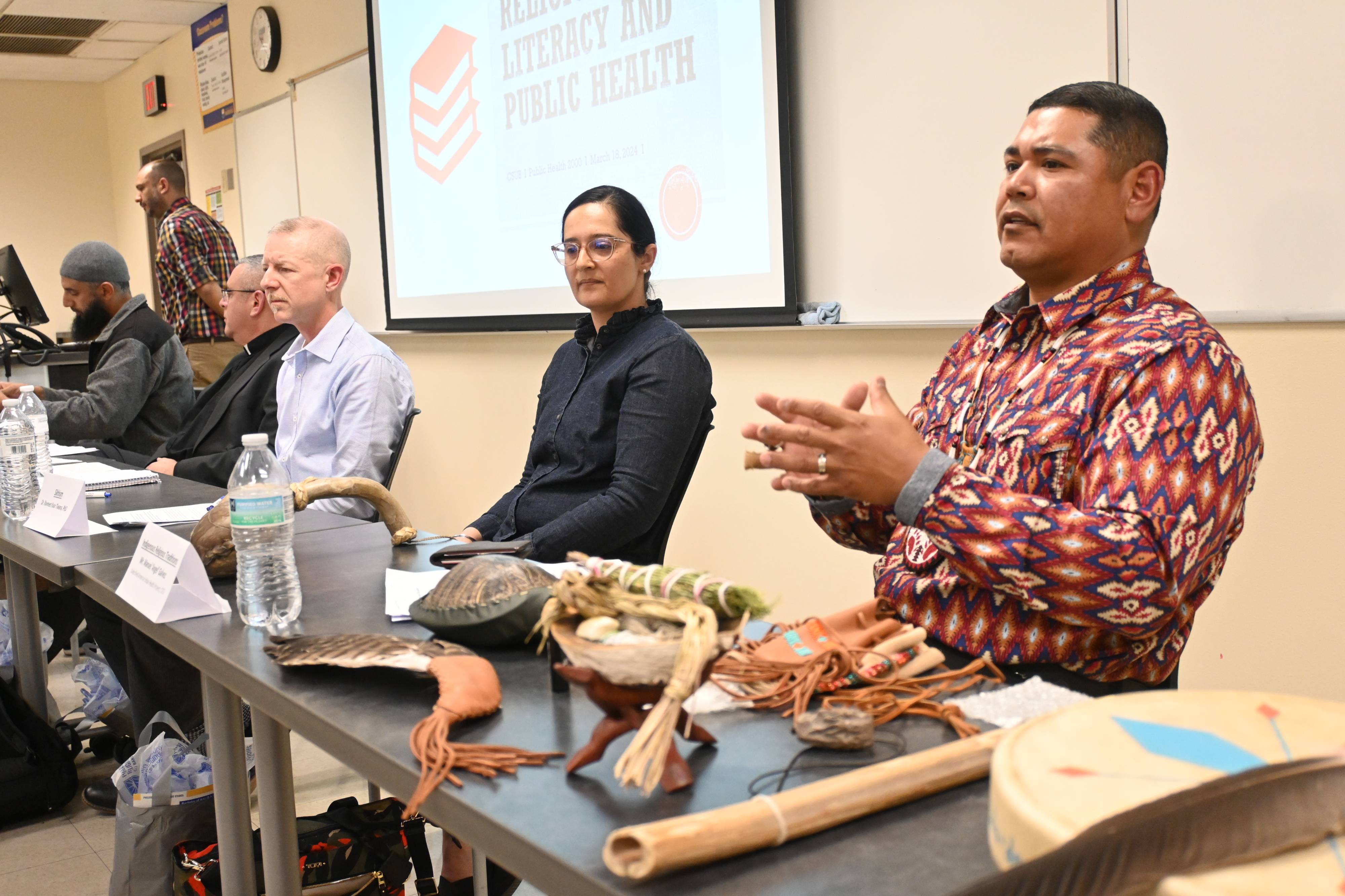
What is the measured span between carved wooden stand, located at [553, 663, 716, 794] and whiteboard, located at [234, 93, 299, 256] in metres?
5.12

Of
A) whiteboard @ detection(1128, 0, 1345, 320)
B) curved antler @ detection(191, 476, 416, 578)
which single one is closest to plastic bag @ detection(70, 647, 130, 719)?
curved antler @ detection(191, 476, 416, 578)

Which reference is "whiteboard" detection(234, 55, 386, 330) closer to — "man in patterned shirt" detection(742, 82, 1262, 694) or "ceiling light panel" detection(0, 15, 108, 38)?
"ceiling light panel" detection(0, 15, 108, 38)

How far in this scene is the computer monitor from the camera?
5363 mm

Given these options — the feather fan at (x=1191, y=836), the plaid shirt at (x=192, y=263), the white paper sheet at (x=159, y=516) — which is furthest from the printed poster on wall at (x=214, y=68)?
the feather fan at (x=1191, y=836)

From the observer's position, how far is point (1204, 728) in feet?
2.26

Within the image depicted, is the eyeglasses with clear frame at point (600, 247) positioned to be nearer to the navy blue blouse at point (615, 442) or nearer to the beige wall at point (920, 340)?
the navy blue blouse at point (615, 442)

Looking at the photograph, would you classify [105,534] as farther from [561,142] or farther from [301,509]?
[561,142]

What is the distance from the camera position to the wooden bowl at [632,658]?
80 cm

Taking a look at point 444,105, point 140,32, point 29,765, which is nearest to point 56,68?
point 140,32

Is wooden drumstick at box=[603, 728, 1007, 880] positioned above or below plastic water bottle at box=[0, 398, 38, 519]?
below

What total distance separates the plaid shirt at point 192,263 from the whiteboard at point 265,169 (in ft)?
0.78

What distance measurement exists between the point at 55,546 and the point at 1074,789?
189 centimetres

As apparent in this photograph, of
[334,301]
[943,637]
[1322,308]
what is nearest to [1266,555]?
[1322,308]

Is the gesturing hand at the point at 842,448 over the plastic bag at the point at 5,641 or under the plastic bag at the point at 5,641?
over
